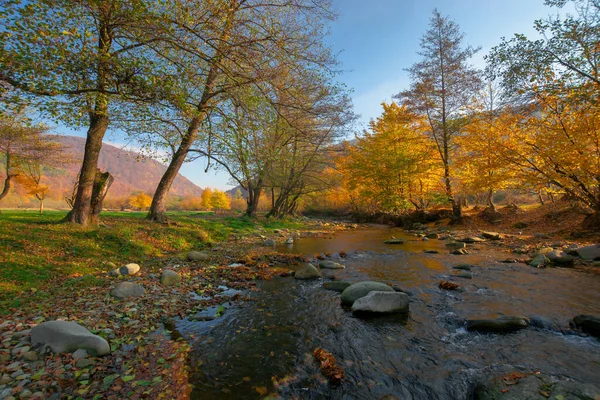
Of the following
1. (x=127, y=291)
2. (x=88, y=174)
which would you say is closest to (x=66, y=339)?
(x=127, y=291)

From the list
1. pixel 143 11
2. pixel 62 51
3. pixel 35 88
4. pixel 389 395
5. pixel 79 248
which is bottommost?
pixel 389 395

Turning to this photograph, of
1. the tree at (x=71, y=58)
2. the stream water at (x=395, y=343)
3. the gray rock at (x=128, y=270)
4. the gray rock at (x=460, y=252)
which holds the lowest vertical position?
the stream water at (x=395, y=343)

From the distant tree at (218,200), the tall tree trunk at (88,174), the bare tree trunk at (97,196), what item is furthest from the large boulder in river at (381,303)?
the distant tree at (218,200)

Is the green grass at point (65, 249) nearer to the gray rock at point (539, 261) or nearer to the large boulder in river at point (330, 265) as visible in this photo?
the large boulder in river at point (330, 265)

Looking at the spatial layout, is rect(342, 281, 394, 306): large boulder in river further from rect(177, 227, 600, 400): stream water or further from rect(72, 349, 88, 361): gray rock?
rect(72, 349, 88, 361): gray rock

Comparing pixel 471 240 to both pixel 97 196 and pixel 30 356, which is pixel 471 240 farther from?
pixel 97 196

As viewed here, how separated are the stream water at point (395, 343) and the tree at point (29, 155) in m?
24.8

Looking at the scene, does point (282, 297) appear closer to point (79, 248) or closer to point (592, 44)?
point (79, 248)

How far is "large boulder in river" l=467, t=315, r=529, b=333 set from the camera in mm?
4473

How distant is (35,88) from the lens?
523 centimetres

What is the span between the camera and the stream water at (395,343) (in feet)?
10.6

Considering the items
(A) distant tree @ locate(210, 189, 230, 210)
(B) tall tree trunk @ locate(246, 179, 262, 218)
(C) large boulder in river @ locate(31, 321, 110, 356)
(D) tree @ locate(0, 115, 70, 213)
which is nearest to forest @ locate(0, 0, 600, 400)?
(C) large boulder in river @ locate(31, 321, 110, 356)

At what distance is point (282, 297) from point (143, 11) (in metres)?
6.59

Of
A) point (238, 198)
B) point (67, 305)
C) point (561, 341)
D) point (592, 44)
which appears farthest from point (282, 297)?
point (238, 198)
